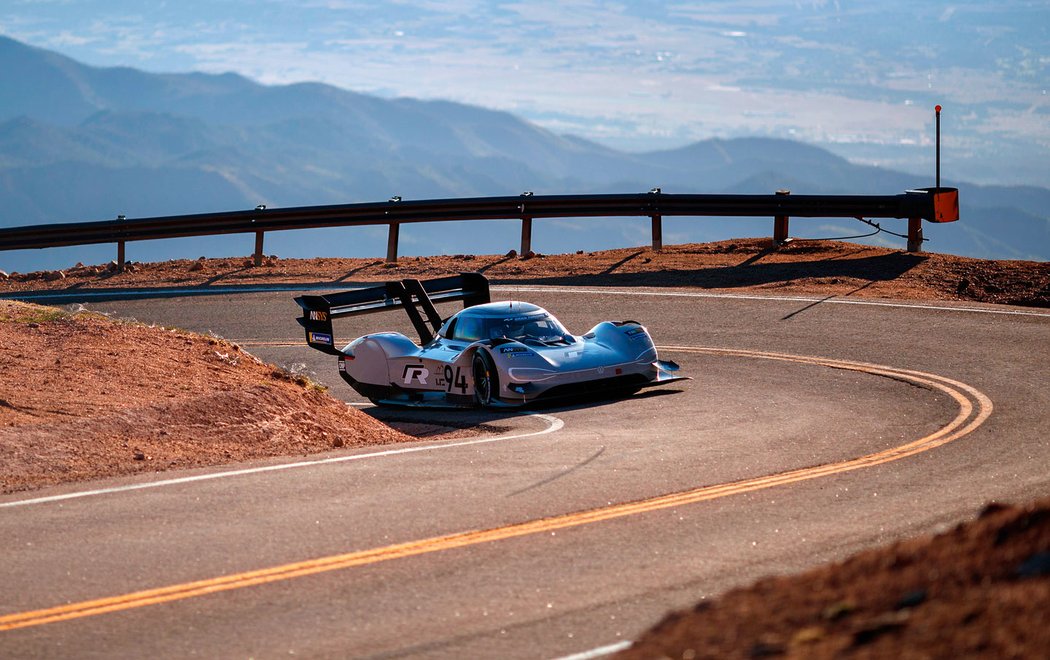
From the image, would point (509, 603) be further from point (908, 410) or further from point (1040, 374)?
point (1040, 374)

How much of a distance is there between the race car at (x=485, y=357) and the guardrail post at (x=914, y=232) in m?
12.6

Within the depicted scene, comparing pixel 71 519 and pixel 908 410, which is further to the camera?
pixel 908 410

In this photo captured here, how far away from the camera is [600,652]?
670 centimetres

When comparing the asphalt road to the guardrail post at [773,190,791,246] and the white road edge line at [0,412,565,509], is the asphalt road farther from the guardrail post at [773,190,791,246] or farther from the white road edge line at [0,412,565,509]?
the guardrail post at [773,190,791,246]

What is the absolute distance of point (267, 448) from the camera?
1274 centimetres

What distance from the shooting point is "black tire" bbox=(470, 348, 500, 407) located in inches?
659

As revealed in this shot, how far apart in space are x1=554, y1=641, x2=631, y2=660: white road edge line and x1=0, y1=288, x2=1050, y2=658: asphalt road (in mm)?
66

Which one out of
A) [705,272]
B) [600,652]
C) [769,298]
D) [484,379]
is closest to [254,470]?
[600,652]

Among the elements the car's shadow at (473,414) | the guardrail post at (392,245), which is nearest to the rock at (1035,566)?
the car's shadow at (473,414)

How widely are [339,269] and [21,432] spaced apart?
20.4 m

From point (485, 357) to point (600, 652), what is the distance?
1039cm

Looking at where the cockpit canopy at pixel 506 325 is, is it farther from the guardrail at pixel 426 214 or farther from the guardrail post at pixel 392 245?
the guardrail post at pixel 392 245

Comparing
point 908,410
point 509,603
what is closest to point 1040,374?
point 908,410

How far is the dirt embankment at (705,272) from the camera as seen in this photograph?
25828mm
